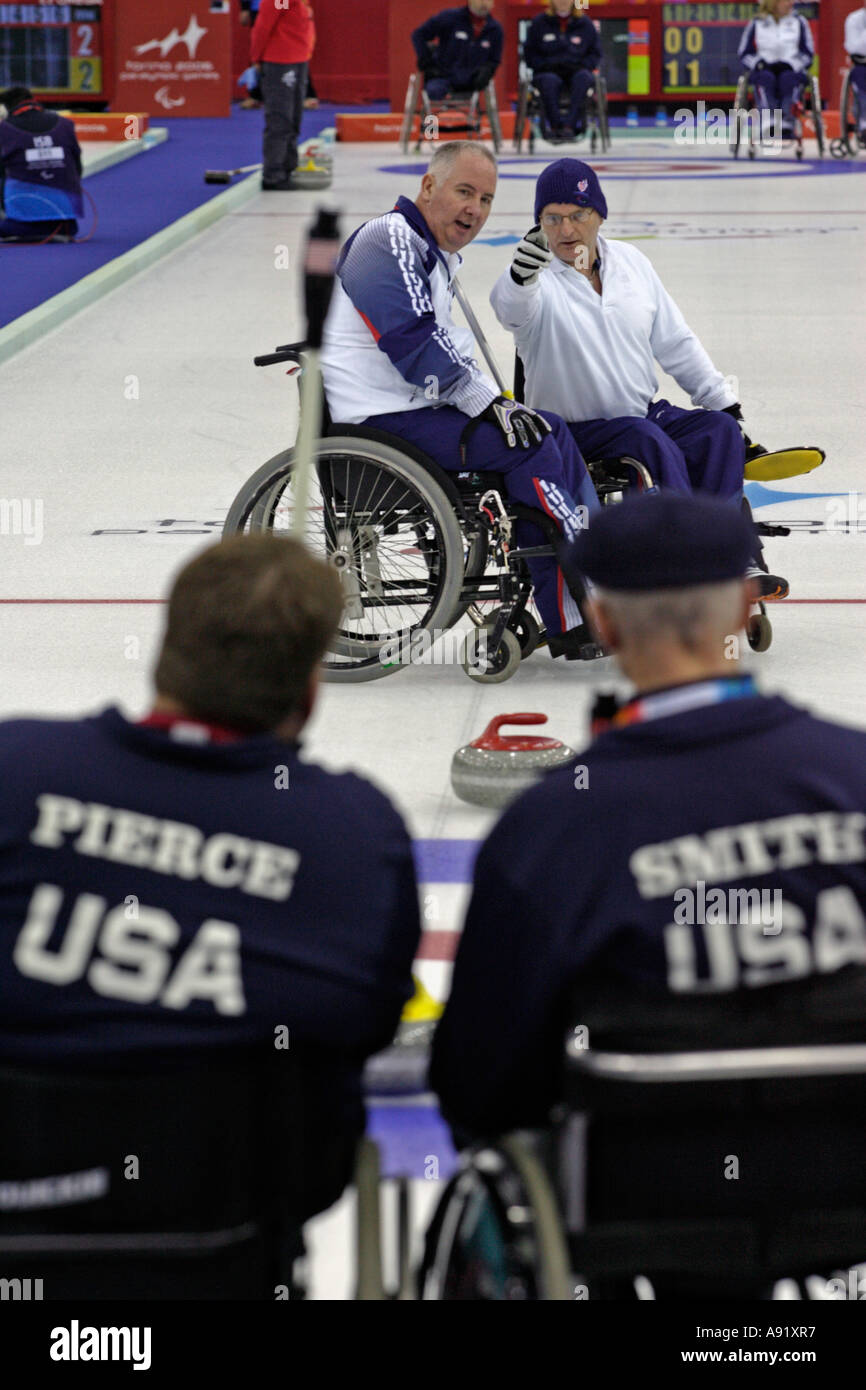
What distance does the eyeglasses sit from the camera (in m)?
4.70

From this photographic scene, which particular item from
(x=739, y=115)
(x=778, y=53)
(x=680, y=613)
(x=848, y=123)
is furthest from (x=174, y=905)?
(x=848, y=123)

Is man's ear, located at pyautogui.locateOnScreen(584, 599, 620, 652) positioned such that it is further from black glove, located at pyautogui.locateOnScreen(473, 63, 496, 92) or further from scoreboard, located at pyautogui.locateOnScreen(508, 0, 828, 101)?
scoreboard, located at pyautogui.locateOnScreen(508, 0, 828, 101)

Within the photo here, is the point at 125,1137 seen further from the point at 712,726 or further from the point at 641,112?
the point at 641,112

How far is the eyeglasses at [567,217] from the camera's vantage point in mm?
4695

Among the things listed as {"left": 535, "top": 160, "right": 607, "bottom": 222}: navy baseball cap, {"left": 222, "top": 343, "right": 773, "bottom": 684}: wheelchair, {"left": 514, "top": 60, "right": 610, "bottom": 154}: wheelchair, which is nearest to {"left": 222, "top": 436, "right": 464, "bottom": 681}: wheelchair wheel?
{"left": 222, "top": 343, "right": 773, "bottom": 684}: wheelchair

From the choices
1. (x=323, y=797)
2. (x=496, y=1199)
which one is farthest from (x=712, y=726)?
(x=496, y=1199)

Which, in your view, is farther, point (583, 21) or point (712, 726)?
point (583, 21)

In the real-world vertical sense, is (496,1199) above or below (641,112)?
below

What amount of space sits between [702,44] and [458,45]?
228 inches

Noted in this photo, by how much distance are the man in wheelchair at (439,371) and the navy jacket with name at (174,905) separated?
2735mm

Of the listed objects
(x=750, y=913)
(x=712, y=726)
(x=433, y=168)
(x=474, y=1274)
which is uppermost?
(x=433, y=168)

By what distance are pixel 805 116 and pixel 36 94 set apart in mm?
9365

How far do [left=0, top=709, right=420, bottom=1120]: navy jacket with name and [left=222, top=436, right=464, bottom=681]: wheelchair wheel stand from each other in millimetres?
2597

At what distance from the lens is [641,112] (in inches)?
913
